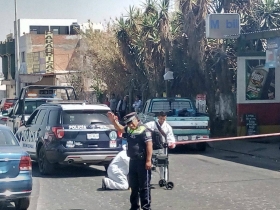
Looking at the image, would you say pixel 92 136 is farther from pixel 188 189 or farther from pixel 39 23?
pixel 39 23

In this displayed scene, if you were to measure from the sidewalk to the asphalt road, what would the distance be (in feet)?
7.37

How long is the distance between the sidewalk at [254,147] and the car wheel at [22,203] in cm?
1032

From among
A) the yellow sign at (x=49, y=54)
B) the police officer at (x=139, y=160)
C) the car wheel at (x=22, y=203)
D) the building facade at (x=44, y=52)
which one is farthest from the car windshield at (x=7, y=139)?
the yellow sign at (x=49, y=54)

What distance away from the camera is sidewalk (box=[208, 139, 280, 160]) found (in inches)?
781

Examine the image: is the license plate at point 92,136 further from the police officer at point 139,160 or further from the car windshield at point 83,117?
the police officer at point 139,160

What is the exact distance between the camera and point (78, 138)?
14.2 m

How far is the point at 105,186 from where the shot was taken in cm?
1252

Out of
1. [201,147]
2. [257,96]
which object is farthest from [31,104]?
[257,96]

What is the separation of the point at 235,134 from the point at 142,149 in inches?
644

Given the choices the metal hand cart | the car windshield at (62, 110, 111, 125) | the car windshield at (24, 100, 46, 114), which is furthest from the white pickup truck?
Result: the metal hand cart

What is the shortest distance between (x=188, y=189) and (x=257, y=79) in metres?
13.2

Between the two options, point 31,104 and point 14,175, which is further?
point 31,104

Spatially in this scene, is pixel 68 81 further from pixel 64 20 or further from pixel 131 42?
pixel 64 20

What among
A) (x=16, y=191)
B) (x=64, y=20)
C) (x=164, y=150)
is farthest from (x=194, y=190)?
(x=64, y=20)
